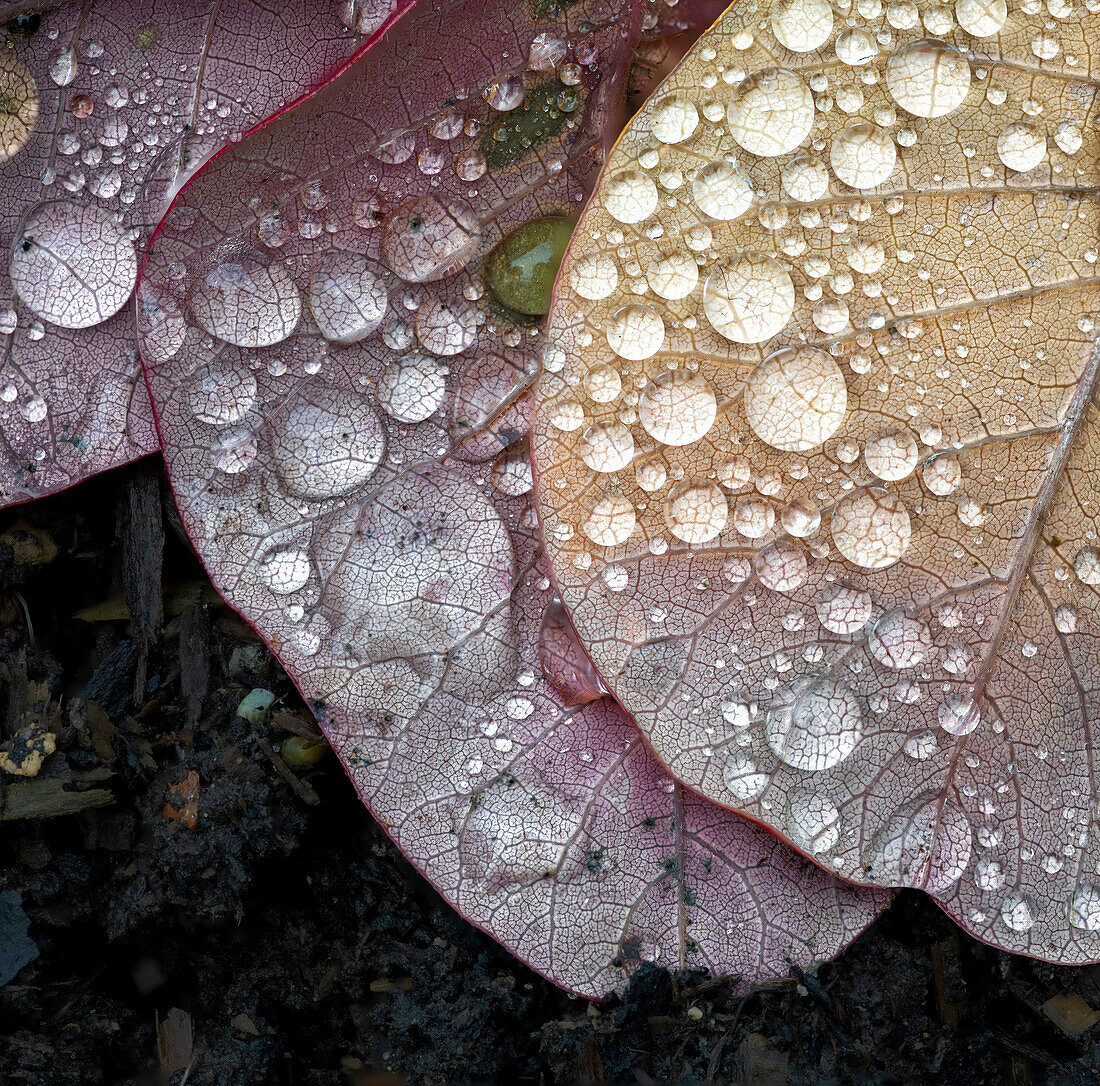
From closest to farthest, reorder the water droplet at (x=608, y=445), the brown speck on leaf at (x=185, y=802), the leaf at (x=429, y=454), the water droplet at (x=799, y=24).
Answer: the water droplet at (x=799, y=24)
the water droplet at (x=608, y=445)
the leaf at (x=429, y=454)
the brown speck on leaf at (x=185, y=802)

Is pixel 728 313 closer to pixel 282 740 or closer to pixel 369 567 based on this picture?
pixel 369 567

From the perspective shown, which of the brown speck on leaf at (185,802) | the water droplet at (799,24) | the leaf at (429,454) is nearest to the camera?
the water droplet at (799,24)

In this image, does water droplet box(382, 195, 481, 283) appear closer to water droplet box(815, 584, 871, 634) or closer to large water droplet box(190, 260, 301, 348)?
large water droplet box(190, 260, 301, 348)

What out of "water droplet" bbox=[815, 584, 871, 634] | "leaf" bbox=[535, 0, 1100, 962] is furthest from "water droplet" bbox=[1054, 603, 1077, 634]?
"water droplet" bbox=[815, 584, 871, 634]

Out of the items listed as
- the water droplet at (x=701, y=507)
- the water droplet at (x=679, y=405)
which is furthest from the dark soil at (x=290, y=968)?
the water droplet at (x=679, y=405)

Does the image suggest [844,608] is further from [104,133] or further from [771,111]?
[104,133]

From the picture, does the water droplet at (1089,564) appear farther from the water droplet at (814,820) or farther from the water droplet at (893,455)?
the water droplet at (814,820)

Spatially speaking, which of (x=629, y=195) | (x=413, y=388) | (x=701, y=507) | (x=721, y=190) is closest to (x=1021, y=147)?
(x=721, y=190)
